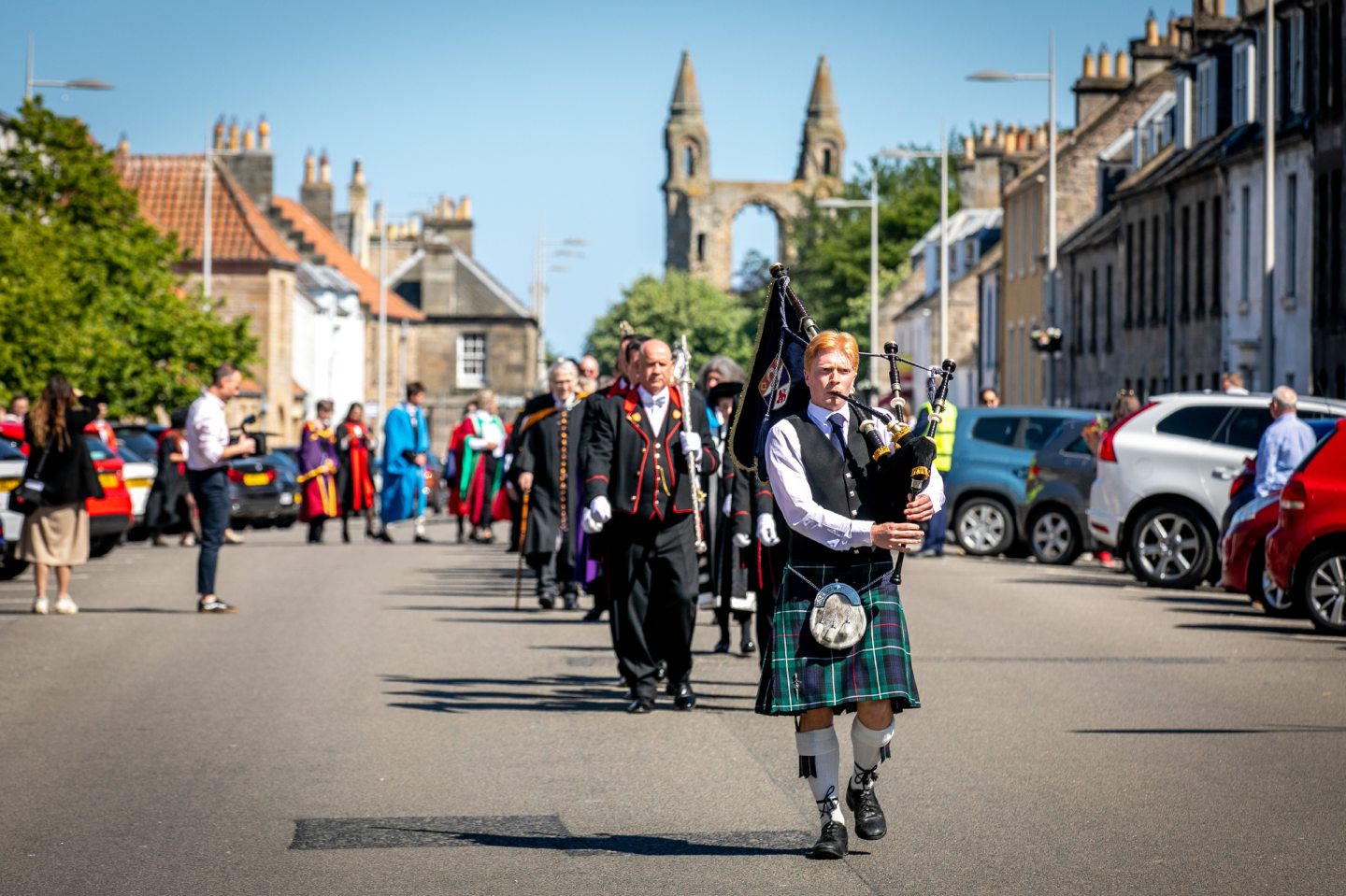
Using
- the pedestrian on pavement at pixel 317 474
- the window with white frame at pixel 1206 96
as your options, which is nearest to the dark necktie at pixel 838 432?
the pedestrian on pavement at pixel 317 474

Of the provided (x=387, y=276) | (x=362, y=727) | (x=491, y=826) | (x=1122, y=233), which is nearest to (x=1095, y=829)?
(x=491, y=826)

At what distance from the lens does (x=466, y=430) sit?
2675 centimetres

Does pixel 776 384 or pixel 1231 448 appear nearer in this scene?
pixel 776 384

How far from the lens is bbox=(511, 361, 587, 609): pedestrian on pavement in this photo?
18203mm

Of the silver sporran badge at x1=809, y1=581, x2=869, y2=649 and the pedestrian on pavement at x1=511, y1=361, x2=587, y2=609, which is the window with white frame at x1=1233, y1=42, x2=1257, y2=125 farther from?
the silver sporran badge at x1=809, y1=581, x2=869, y2=649

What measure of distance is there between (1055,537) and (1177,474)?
4720mm

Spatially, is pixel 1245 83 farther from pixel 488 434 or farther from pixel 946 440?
pixel 488 434

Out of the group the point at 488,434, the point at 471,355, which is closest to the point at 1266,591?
the point at 488,434

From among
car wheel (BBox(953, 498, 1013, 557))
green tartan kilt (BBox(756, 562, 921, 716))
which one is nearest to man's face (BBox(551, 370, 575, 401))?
green tartan kilt (BBox(756, 562, 921, 716))

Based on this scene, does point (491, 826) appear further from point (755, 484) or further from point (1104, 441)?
point (1104, 441)

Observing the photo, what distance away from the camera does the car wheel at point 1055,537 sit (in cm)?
2638

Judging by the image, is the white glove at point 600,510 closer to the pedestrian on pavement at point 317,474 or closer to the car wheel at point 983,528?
the car wheel at point 983,528

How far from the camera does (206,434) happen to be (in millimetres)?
17688

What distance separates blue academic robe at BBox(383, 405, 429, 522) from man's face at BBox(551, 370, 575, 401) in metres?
12.2
